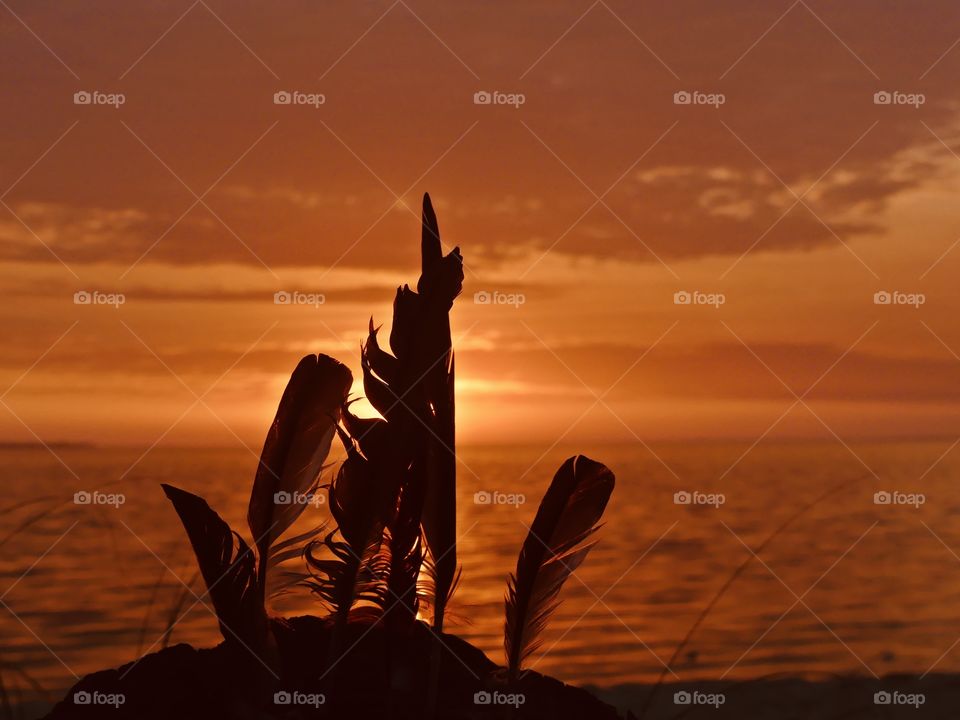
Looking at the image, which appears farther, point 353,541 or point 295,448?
point 295,448

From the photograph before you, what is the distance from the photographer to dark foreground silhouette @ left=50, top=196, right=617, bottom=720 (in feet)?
18.7

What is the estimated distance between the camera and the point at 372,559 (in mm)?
5855

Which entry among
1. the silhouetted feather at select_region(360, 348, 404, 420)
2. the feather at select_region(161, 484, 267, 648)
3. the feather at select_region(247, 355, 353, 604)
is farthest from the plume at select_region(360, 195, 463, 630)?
the feather at select_region(161, 484, 267, 648)

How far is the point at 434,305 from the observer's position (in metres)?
5.75

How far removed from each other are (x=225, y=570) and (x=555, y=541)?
1668mm

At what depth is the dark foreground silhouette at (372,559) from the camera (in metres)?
5.71

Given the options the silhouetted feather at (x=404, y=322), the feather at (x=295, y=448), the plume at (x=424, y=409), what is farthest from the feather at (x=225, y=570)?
the silhouetted feather at (x=404, y=322)

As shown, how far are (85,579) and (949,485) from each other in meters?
27.7

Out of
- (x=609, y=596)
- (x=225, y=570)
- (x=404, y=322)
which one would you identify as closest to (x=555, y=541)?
(x=404, y=322)

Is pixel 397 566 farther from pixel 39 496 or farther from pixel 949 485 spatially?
pixel 949 485

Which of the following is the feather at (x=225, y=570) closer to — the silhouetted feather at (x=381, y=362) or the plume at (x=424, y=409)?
the plume at (x=424, y=409)

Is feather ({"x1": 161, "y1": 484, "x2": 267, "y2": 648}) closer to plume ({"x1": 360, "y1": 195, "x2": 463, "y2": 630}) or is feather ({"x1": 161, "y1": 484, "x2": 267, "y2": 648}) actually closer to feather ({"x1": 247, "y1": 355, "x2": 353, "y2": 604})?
feather ({"x1": 247, "y1": 355, "x2": 353, "y2": 604})

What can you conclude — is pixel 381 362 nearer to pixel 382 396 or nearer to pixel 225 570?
pixel 382 396

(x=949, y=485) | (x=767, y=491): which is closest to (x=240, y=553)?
(x=767, y=491)
